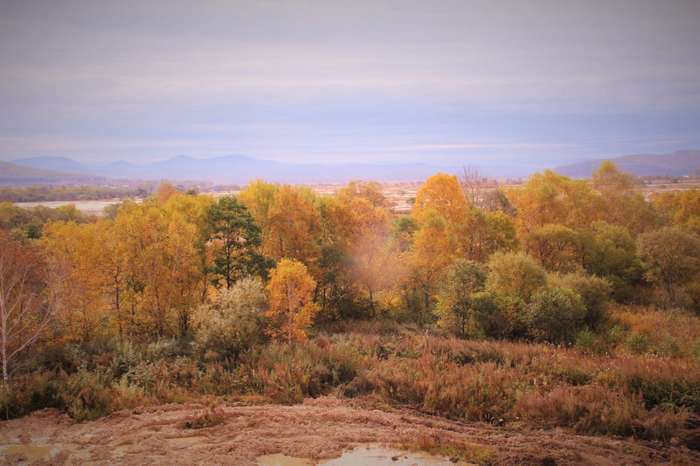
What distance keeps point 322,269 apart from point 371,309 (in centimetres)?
585

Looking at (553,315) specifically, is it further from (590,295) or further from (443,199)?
(443,199)

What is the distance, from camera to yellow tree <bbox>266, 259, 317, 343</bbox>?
25845mm

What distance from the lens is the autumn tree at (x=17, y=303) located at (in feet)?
63.9

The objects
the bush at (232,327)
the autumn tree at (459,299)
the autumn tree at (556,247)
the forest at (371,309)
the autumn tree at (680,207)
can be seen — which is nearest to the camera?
the forest at (371,309)

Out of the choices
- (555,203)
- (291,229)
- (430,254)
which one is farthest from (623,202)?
(291,229)

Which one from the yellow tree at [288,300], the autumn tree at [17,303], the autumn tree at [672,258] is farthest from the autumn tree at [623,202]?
the autumn tree at [17,303]

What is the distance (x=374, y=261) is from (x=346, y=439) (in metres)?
24.6

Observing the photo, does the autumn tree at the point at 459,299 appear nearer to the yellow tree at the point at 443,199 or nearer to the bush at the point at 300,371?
the bush at the point at 300,371

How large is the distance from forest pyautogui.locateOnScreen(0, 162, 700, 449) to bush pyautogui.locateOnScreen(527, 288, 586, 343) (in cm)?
13

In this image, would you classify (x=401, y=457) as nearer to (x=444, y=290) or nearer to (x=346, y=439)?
(x=346, y=439)

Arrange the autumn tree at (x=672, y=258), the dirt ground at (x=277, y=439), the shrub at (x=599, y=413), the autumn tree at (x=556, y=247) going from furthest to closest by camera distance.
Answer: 1. the autumn tree at (x=556, y=247)
2. the autumn tree at (x=672, y=258)
3. the shrub at (x=599, y=413)
4. the dirt ground at (x=277, y=439)

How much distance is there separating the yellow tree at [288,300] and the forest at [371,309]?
13 cm

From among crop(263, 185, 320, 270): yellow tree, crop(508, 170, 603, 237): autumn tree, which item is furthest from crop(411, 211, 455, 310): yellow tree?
crop(508, 170, 603, 237): autumn tree

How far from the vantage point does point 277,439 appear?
44.4 feet
